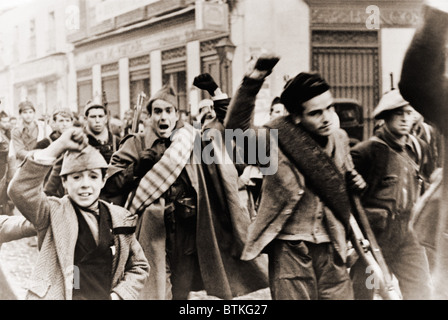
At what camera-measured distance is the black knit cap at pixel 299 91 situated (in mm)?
4164

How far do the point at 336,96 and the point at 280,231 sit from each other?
1235 mm

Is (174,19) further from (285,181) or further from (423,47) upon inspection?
(423,47)

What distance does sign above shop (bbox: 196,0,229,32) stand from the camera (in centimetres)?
487

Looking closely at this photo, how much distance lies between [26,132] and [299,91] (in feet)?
6.94

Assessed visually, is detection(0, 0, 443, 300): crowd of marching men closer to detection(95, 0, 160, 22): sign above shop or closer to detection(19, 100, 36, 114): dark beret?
detection(19, 100, 36, 114): dark beret

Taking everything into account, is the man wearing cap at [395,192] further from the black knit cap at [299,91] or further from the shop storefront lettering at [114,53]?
the shop storefront lettering at [114,53]

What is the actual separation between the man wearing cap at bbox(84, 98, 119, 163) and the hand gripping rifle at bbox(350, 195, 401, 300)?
1.77m

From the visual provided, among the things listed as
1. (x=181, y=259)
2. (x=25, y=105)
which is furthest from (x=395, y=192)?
(x=25, y=105)

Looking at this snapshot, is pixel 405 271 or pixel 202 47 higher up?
pixel 202 47

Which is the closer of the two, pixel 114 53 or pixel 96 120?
pixel 96 120

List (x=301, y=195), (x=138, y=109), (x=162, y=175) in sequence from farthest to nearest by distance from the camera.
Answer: (x=138, y=109) → (x=162, y=175) → (x=301, y=195)

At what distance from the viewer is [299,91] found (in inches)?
164

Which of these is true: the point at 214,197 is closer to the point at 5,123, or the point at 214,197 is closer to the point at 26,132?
the point at 26,132
